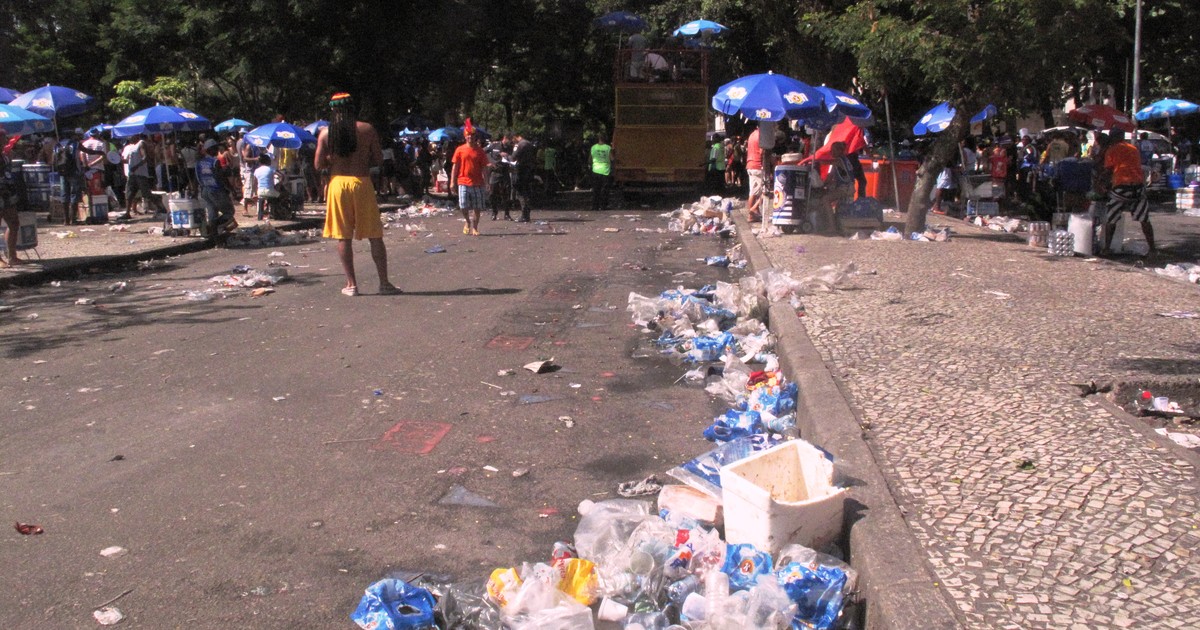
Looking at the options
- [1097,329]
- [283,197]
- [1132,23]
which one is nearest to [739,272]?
[1097,329]

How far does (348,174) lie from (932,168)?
27.4ft

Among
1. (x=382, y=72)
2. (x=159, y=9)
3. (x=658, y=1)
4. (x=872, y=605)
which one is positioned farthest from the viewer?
(x=658, y=1)

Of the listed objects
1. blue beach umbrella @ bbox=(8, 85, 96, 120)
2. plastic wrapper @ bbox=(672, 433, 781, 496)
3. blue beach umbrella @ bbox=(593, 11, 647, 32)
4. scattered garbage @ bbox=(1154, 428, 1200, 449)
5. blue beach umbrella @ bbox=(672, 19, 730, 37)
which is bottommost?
scattered garbage @ bbox=(1154, 428, 1200, 449)

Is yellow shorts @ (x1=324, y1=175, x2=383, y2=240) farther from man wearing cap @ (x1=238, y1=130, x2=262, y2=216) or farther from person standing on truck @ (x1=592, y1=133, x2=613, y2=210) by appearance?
person standing on truck @ (x1=592, y1=133, x2=613, y2=210)

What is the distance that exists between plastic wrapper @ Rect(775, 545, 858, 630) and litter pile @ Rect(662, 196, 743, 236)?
13.3 metres

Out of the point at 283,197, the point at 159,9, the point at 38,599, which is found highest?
the point at 159,9

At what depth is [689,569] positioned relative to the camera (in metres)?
3.59

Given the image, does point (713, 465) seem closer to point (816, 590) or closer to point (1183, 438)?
point (816, 590)

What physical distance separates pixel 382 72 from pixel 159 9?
9.81 m

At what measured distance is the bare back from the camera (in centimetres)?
931

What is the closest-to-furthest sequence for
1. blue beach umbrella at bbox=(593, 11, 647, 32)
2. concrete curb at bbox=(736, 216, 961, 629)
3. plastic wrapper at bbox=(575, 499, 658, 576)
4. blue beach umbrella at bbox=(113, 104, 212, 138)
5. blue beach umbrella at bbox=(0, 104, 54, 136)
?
concrete curb at bbox=(736, 216, 961, 629) → plastic wrapper at bbox=(575, 499, 658, 576) → blue beach umbrella at bbox=(0, 104, 54, 136) → blue beach umbrella at bbox=(113, 104, 212, 138) → blue beach umbrella at bbox=(593, 11, 647, 32)

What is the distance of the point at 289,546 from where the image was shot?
402cm

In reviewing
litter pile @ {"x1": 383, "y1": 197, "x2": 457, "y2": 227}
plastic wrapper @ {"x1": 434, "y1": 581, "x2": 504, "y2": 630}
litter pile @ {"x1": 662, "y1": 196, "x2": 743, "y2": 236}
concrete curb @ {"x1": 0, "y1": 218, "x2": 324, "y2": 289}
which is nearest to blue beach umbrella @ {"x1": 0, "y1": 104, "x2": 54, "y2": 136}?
concrete curb @ {"x1": 0, "y1": 218, "x2": 324, "y2": 289}

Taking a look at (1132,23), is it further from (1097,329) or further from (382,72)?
(1097,329)
